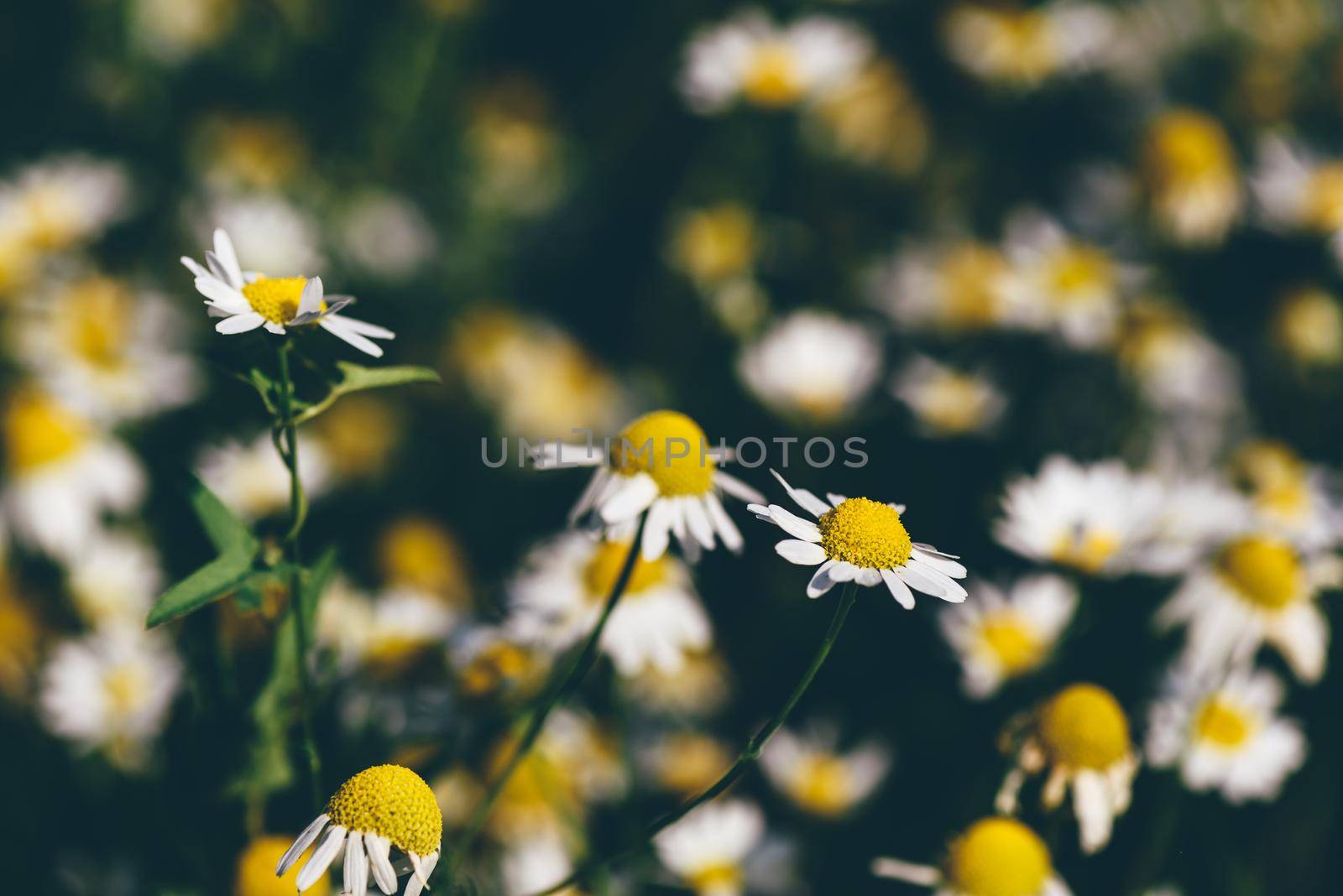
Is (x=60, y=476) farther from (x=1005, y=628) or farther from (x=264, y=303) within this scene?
(x=1005, y=628)

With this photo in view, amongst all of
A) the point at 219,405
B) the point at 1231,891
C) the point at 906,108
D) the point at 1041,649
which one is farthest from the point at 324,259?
the point at 1231,891

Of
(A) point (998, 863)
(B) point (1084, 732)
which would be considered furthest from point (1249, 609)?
(A) point (998, 863)

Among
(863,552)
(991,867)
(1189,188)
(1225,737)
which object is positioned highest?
(863,552)

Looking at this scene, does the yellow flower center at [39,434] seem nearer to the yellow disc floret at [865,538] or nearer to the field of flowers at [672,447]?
the field of flowers at [672,447]

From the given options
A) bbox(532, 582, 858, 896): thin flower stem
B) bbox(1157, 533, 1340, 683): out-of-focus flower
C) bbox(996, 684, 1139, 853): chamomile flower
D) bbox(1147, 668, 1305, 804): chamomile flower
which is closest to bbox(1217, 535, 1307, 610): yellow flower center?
bbox(1157, 533, 1340, 683): out-of-focus flower

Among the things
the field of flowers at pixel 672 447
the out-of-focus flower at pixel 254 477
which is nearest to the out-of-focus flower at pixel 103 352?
the field of flowers at pixel 672 447

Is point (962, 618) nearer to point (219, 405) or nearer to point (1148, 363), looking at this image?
point (1148, 363)
